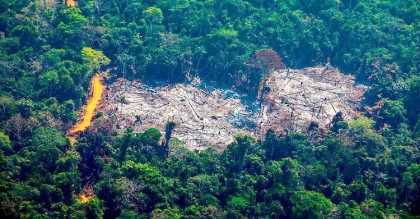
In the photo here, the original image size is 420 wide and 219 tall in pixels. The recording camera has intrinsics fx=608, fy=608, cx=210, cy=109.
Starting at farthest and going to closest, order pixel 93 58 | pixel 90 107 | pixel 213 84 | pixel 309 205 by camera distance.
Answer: pixel 213 84 → pixel 93 58 → pixel 90 107 → pixel 309 205

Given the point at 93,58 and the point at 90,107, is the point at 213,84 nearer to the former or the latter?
the point at 93,58

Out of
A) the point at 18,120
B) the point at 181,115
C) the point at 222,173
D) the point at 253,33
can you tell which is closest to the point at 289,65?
the point at 253,33

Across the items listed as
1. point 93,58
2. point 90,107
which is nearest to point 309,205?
point 90,107

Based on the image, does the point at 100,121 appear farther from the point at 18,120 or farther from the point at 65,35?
the point at 65,35

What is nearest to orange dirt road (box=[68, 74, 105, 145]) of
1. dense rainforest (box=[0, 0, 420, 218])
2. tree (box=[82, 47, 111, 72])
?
dense rainforest (box=[0, 0, 420, 218])

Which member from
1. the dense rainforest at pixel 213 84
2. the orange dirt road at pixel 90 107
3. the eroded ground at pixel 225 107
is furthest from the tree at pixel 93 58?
the eroded ground at pixel 225 107

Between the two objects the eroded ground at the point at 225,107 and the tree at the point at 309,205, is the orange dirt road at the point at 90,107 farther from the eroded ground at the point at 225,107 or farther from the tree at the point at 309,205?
the tree at the point at 309,205
